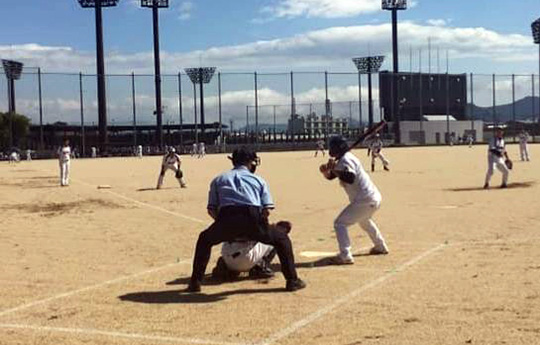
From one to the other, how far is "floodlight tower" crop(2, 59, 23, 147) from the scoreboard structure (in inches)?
1844

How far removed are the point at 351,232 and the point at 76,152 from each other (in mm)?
74154

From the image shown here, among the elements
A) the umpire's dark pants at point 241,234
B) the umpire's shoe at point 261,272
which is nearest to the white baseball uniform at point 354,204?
the umpire's shoe at point 261,272

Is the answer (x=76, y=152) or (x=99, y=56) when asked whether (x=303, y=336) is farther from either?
(x=99, y=56)

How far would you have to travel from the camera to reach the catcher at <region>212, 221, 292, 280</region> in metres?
8.78

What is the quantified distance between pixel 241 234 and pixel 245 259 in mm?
853

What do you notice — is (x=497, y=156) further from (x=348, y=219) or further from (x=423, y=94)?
(x=423, y=94)

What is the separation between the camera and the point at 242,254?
346 inches

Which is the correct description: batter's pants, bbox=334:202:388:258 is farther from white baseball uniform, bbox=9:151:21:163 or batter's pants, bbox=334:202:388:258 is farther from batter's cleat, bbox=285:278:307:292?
white baseball uniform, bbox=9:151:21:163

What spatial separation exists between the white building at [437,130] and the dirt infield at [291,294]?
278 feet

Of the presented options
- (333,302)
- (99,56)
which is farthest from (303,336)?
(99,56)

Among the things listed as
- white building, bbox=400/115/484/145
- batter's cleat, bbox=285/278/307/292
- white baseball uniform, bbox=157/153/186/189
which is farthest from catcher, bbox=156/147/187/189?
white building, bbox=400/115/484/145

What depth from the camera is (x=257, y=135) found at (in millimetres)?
98000

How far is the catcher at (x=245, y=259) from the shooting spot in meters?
8.78

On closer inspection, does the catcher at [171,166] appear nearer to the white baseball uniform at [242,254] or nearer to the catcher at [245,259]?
the catcher at [245,259]
